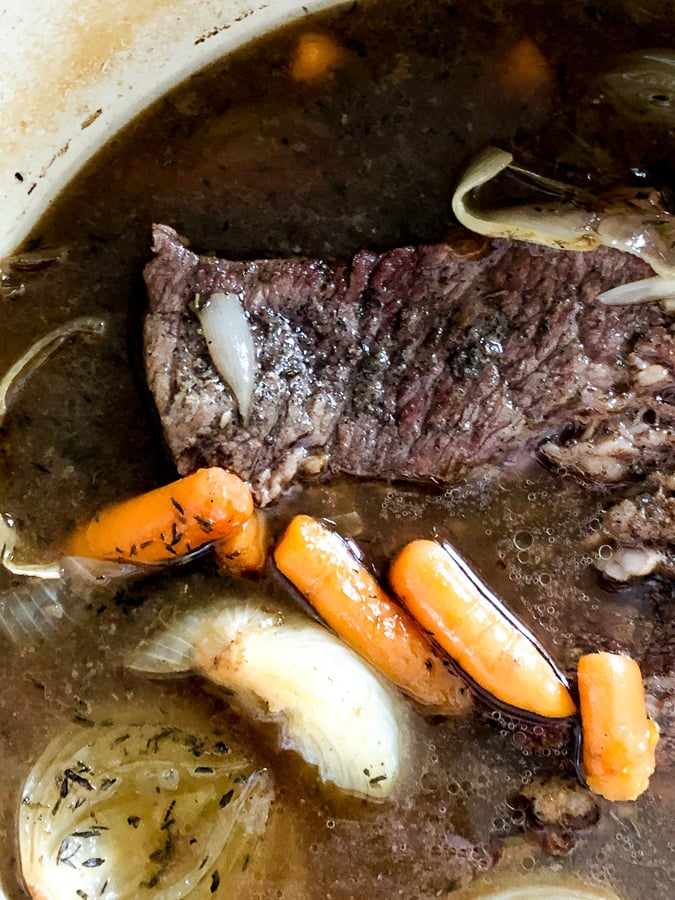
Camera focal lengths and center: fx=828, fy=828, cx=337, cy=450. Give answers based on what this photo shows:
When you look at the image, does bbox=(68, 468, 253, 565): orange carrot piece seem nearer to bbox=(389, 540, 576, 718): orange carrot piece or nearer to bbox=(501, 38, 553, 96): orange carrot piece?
bbox=(389, 540, 576, 718): orange carrot piece

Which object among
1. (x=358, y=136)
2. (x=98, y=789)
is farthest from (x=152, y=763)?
(x=358, y=136)

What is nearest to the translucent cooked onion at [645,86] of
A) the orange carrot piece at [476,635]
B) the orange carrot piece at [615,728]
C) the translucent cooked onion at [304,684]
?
the orange carrot piece at [476,635]

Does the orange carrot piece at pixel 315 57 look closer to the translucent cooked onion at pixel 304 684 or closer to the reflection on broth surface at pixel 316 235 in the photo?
the reflection on broth surface at pixel 316 235

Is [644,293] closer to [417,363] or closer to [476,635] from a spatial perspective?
[417,363]

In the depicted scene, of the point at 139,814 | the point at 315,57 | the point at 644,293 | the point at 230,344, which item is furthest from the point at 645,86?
the point at 139,814

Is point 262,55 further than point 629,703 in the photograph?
Yes

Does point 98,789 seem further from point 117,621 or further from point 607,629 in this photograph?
point 607,629

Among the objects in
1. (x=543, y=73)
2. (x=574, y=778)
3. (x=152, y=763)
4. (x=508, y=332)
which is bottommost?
(x=574, y=778)
